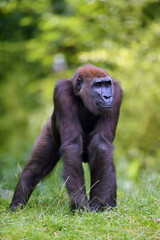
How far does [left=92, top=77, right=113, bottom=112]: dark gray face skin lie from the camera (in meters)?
5.09

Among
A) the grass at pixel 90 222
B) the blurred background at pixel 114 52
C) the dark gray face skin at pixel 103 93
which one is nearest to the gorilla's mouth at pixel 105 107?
the dark gray face skin at pixel 103 93

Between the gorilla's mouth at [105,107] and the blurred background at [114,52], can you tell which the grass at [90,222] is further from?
the blurred background at [114,52]

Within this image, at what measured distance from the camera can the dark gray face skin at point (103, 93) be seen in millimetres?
5090

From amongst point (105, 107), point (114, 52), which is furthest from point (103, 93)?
point (114, 52)

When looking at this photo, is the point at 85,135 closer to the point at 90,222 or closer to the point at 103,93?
the point at 103,93

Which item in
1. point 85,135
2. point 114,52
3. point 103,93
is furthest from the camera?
point 114,52

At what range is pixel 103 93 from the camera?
5.17 metres

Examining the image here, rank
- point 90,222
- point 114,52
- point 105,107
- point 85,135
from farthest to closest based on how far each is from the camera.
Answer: point 114,52, point 85,135, point 105,107, point 90,222

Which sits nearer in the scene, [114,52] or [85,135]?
[85,135]

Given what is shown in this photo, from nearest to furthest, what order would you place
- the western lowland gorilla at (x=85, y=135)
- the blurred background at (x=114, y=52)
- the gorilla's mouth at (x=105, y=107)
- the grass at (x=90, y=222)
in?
the grass at (x=90, y=222) → the western lowland gorilla at (x=85, y=135) → the gorilla's mouth at (x=105, y=107) → the blurred background at (x=114, y=52)

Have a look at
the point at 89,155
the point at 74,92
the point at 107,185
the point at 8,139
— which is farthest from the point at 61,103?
the point at 8,139

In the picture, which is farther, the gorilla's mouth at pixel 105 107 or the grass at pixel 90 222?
the gorilla's mouth at pixel 105 107

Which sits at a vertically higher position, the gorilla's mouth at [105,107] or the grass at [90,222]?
the gorilla's mouth at [105,107]

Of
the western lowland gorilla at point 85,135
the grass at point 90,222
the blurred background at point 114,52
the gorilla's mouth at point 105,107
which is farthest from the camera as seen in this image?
the blurred background at point 114,52
